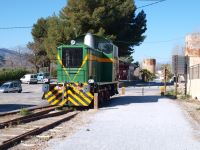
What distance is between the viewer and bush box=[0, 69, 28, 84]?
6177cm

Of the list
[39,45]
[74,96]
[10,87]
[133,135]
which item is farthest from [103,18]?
[133,135]

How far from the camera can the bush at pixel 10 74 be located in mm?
61769

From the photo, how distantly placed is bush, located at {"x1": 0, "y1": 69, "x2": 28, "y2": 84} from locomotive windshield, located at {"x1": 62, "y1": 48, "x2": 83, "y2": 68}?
1610 inches

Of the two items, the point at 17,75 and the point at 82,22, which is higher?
the point at 82,22

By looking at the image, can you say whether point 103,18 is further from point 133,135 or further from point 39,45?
point 133,135

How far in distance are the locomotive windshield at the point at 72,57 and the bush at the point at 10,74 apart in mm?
40890

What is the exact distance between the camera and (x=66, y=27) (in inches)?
2122

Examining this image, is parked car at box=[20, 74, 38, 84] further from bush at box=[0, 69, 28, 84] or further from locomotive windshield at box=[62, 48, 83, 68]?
locomotive windshield at box=[62, 48, 83, 68]

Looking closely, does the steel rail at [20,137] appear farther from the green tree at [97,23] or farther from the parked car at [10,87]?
the green tree at [97,23]

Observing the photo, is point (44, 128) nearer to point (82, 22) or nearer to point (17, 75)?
point (82, 22)

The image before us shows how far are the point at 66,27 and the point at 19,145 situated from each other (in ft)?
146

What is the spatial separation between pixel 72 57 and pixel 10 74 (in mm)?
46012

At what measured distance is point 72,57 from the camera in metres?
21.4

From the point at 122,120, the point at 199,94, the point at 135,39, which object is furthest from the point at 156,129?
the point at 135,39
